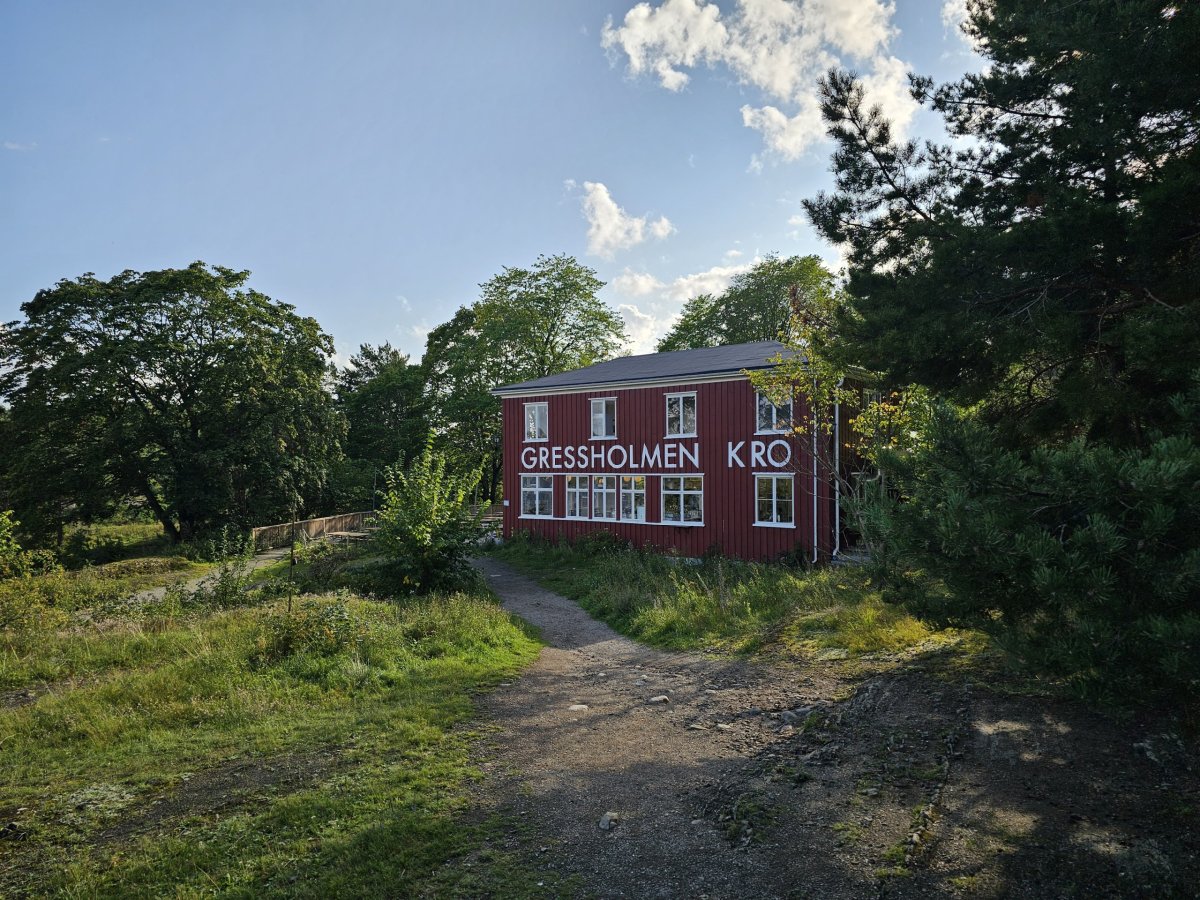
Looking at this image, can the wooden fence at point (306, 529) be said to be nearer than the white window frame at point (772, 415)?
No

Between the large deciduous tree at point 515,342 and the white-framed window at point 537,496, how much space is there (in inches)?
488

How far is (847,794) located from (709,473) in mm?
16507

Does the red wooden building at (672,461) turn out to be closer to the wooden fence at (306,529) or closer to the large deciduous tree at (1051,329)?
the large deciduous tree at (1051,329)

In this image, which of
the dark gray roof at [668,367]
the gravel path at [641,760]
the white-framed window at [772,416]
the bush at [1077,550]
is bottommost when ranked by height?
the gravel path at [641,760]

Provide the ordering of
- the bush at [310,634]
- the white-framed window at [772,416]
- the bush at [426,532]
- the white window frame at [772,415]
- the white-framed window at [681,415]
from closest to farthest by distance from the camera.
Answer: the bush at [310,634]
the bush at [426,532]
the white window frame at [772,415]
the white-framed window at [772,416]
the white-framed window at [681,415]

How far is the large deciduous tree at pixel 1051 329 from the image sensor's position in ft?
11.6

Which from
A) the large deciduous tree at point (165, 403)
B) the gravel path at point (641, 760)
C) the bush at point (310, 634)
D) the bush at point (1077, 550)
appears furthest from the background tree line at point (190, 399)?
the bush at point (1077, 550)

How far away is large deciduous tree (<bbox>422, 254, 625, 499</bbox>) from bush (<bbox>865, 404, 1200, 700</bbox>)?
35.2 meters

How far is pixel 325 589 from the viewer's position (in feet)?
48.9

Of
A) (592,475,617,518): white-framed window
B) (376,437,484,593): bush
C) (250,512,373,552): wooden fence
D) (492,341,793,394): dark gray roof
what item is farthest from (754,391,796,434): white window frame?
(250,512,373,552): wooden fence

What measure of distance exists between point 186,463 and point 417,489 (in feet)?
63.5

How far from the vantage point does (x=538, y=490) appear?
26.1m

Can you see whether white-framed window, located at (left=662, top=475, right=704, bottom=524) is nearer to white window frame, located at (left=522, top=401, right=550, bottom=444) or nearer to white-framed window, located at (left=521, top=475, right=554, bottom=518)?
white-framed window, located at (left=521, top=475, right=554, bottom=518)

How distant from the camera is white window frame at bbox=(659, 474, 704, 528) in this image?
2167cm
